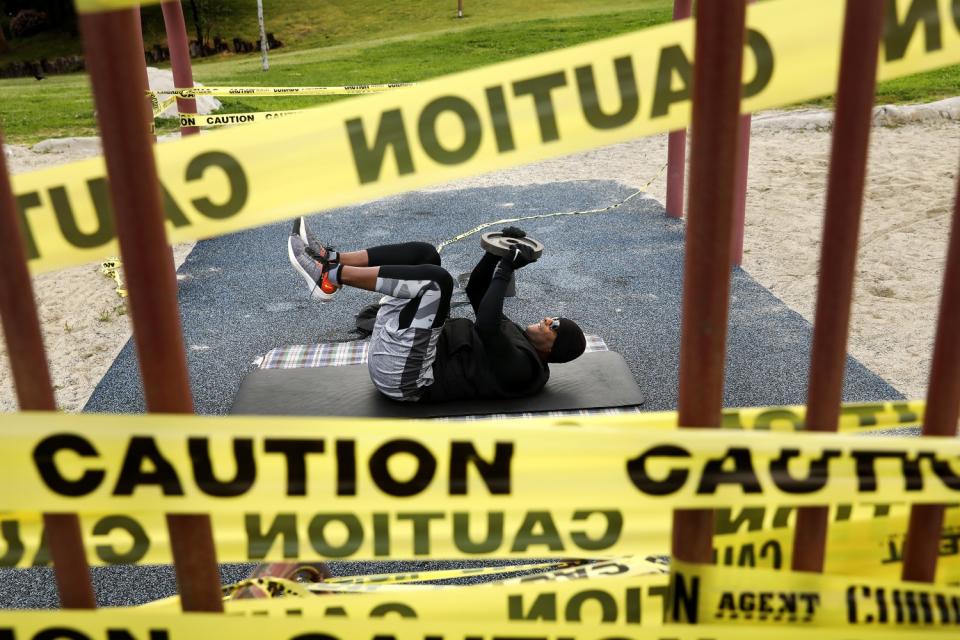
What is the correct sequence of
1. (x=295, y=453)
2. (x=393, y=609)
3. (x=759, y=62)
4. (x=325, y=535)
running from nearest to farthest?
(x=295, y=453)
(x=325, y=535)
(x=759, y=62)
(x=393, y=609)

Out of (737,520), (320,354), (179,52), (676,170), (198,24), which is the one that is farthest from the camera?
(198,24)

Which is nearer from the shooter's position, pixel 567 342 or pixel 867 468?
pixel 867 468

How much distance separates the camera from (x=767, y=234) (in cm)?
846

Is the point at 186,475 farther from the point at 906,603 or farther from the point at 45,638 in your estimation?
the point at 906,603

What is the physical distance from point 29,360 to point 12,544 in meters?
0.66

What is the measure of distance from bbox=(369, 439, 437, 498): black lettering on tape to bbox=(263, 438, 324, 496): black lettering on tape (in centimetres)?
11

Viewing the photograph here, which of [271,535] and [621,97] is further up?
[621,97]

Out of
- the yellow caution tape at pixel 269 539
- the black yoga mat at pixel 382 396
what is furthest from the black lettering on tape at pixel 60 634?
the black yoga mat at pixel 382 396

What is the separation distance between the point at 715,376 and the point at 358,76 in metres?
20.1

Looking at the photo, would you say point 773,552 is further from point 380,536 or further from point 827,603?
point 380,536

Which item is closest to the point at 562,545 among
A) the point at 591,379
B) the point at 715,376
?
the point at 715,376

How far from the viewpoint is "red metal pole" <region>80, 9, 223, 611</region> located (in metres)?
1.24

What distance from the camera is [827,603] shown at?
5.74ft

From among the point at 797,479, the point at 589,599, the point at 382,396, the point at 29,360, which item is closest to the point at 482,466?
the point at 797,479
